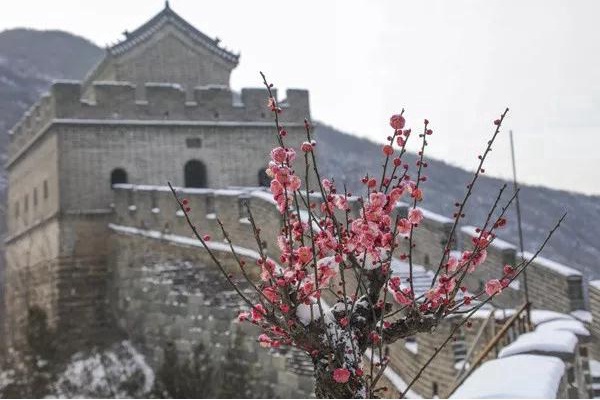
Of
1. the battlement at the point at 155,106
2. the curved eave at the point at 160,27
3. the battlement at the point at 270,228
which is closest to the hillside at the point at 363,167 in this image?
the battlement at the point at 270,228

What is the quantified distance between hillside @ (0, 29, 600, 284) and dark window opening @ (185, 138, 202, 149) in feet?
16.7

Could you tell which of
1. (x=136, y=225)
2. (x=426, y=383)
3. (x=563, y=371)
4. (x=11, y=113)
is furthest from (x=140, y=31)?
(x=11, y=113)

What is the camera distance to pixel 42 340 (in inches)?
717

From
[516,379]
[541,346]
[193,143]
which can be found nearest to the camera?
[516,379]

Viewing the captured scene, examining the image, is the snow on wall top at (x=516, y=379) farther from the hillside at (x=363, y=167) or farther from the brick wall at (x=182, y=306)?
the brick wall at (x=182, y=306)

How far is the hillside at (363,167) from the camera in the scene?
91.6ft

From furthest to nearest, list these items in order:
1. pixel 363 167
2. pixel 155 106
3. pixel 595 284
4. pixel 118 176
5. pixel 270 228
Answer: pixel 363 167, pixel 155 106, pixel 118 176, pixel 270 228, pixel 595 284

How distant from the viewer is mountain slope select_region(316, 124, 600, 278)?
2658cm

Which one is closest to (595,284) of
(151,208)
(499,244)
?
(499,244)

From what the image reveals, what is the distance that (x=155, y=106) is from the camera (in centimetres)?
1988

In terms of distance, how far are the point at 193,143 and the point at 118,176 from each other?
2.11m

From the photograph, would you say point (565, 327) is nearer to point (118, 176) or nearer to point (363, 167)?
point (118, 176)

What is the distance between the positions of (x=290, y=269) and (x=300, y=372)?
31.9 ft

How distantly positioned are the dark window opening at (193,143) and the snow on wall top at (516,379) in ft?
49.6
